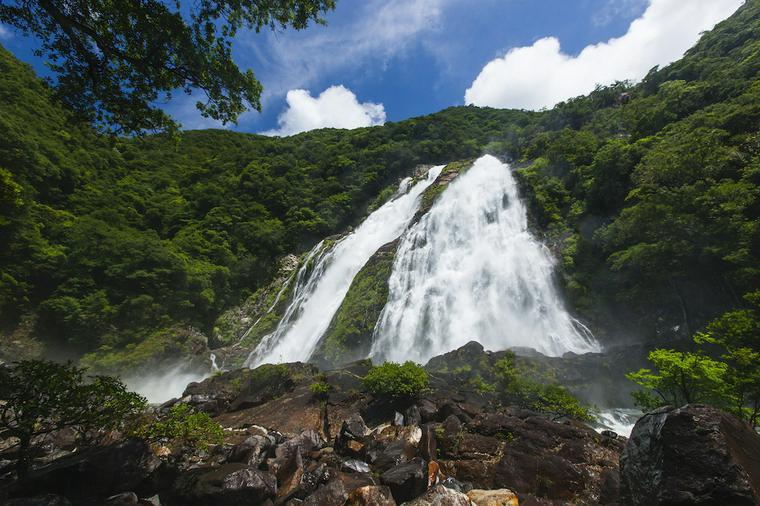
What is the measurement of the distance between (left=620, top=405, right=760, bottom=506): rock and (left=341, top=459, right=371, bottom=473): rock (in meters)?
3.36

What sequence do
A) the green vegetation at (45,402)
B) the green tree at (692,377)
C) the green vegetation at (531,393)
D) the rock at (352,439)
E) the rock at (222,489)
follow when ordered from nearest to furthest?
the green vegetation at (45,402) < the rock at (222,489) < the green tree at (692,377) < the rock at (352,439) < the green vegetation at (531,393)

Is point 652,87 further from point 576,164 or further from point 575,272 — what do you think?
point 575,272

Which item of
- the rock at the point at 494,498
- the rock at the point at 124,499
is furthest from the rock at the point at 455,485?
the rock at the point at 124,499

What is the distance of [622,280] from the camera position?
15.4 metres

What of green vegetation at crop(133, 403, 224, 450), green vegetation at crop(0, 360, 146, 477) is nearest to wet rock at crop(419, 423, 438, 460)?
green vegetation at crop(133, 403, 224, 450)

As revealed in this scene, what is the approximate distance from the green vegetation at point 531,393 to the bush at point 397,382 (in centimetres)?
313

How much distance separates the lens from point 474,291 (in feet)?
59.6

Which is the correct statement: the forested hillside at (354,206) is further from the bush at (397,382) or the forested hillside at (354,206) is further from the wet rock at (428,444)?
the wet rock at (428,444)

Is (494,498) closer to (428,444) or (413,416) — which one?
(428,444)

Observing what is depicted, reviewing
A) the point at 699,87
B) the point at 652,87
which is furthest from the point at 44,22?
the point at 652,87

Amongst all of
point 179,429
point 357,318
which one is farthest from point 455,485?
point 357,318

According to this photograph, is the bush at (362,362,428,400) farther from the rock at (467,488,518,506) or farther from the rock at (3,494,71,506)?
the rock at (3,494,71,506)

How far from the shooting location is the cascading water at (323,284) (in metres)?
21.1

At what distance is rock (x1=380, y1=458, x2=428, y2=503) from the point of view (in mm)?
4352
